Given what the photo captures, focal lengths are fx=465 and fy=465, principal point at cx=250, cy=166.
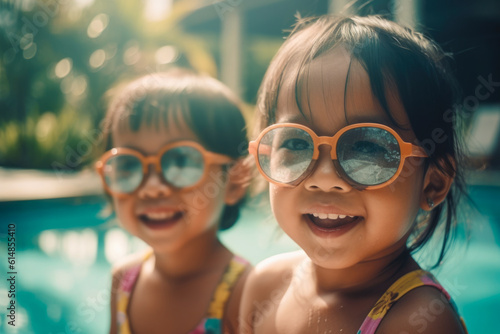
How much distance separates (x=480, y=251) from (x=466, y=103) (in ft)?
11.2

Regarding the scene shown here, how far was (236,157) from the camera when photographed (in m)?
2.33

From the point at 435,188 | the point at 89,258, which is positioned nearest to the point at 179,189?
the point at 435,188

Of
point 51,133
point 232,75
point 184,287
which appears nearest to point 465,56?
point 184,287

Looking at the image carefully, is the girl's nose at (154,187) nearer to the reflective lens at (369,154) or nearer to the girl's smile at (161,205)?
the girl's smile at (161,205)

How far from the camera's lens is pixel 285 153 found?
1481 millimetres

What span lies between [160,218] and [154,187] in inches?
6.6

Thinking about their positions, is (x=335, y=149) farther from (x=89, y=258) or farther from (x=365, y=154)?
(x=89, y=258)

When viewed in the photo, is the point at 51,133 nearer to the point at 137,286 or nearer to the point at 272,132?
the point at 137,286

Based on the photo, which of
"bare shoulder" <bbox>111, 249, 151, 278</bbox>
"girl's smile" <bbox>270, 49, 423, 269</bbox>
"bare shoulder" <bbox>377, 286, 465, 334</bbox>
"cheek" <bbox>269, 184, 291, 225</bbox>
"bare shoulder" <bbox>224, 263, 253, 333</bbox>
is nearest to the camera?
"bare shoulder" <bbox>377, 286, 465, 334</bbox>

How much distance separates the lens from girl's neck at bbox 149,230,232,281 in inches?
88.7

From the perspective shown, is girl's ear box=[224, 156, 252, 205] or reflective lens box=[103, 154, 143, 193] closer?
reflective lens box=[103, 154, 143, 193]

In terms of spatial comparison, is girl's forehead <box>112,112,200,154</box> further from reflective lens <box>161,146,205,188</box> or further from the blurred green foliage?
the blurred green foliage

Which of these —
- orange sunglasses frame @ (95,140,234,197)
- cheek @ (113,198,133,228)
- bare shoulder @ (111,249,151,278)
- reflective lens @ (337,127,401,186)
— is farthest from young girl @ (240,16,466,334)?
bare shoulder @ (111,249,151,278)

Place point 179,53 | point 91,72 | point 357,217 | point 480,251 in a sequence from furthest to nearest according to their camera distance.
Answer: point 179,53, point 91,72, point 480,251, point 357,217
